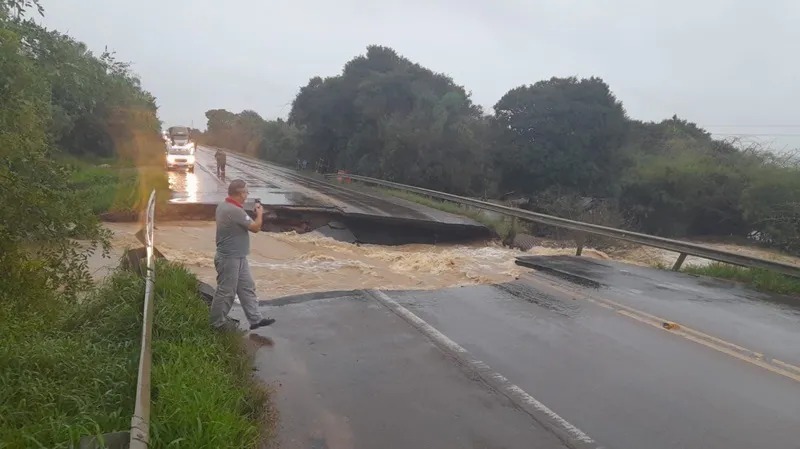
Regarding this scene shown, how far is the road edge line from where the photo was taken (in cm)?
446

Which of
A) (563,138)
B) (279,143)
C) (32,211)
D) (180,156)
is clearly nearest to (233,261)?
(32,211)

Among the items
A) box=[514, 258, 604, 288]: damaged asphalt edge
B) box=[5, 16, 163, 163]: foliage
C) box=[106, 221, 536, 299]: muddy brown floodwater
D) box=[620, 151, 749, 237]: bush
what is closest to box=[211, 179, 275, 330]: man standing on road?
box=[106, 221, 536, 299]: muddy brown floodwater

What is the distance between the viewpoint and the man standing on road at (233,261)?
658 cm

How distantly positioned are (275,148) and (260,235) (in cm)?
5645

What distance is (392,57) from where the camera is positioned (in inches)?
1898

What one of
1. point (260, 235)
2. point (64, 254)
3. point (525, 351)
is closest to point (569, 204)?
point (260, 235)

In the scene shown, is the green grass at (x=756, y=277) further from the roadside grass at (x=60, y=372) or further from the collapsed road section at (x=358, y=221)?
the roadside grass at (x=60, y=372)

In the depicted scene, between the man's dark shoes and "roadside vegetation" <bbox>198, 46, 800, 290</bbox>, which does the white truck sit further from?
the man's dark shoes

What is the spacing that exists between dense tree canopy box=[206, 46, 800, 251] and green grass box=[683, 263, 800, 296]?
10.4 meters

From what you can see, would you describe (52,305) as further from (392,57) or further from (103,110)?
(392,57)

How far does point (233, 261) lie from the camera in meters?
6.76

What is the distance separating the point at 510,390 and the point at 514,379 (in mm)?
288

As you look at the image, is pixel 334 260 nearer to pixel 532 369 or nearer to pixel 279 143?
pixel 532 369

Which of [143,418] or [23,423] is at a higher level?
[143,418]
